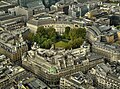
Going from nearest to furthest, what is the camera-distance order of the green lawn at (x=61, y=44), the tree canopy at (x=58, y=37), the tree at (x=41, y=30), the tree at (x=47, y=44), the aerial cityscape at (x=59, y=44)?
the aerial cityscape at (x=59, y=44), the green lawn at (x=61, y=44), the tree at (x=47, y=44), the tree canopy at (x=58, y=37), the tree at (x=41, y=30)

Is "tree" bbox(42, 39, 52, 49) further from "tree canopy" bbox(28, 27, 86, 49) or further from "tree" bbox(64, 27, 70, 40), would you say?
"tree" bbox(64, 27, 70, 40)

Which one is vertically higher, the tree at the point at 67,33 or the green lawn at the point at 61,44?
the tree at the point at 67,33

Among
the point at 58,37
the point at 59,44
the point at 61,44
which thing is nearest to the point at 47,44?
the point at 59,44

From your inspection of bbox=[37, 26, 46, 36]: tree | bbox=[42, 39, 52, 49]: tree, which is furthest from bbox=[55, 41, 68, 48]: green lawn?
bbox=[37, 26, 46, 36]: tree

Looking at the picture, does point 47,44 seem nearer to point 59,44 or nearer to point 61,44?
point 59,44

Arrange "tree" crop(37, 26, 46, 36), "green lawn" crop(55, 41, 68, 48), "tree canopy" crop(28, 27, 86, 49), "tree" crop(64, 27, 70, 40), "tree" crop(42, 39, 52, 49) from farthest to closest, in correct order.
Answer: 1. "tree" crop(37, 26, 46, 36)
2. "tree" crop(64, 27, 70, 40)
3. "tree canopy" crop(28, 27, 86, 49)
4. "tree" crop(42, 39, 52, 49)
5. "green lawn" crop(55, 41, 68, 48)

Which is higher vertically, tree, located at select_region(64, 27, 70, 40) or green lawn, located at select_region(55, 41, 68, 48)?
tree, located at select_region(64, 27, 70, 40)

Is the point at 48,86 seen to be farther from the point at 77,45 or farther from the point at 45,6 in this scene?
the point at 45,6

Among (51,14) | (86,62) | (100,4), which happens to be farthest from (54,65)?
(100,4)

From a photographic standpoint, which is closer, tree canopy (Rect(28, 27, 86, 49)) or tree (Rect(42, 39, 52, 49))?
tree (Rect(42, 39, 52, 49))

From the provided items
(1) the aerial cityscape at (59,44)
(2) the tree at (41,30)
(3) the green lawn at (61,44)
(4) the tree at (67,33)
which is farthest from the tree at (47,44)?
(4) the tree at (67,33)

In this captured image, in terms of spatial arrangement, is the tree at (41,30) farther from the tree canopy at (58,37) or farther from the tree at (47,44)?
the tree at (47,44)
